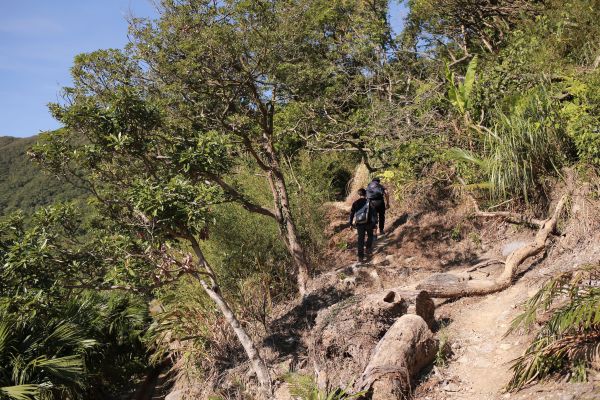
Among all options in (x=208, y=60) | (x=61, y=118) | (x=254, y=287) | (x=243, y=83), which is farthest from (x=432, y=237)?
(x=61, y=118)

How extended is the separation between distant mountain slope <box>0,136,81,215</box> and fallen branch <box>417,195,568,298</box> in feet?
90.9

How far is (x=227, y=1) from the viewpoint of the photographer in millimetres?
8086

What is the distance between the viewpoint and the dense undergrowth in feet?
19.1

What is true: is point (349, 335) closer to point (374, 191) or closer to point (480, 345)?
point (480, 345)

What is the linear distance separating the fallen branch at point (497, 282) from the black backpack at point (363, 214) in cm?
214

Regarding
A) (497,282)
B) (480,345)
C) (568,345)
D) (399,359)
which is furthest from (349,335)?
(568,345)

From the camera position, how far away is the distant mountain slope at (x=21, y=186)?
33500 millimetres

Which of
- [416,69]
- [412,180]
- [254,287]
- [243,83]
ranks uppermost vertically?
[416,69]

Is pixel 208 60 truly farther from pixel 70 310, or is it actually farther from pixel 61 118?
pixel 70 310

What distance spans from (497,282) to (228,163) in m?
3.85

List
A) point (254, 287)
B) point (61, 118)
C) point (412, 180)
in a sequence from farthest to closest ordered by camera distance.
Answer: point (412, 180) → point (254, 287) → point (61, 118)

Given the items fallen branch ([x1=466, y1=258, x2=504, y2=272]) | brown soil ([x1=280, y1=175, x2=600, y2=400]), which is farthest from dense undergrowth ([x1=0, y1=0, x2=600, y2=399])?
fallen branch ([x1=466, y1=258, x2=504, y2=272])

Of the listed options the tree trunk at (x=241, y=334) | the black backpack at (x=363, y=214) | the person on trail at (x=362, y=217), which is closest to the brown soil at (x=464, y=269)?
the person on trail at (x=362, y=217)

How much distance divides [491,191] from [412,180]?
2.54 m
